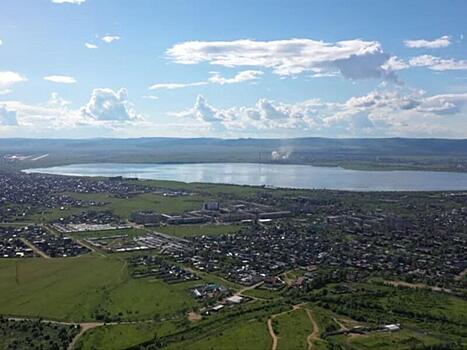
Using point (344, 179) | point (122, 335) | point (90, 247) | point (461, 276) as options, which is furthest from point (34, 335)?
point (344, 179)

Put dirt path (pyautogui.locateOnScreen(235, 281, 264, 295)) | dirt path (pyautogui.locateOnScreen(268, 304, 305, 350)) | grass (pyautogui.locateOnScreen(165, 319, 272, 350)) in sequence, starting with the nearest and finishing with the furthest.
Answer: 1. grass (pyautogui.locateOnScreen(165, 319, 272, 350))
2. dirt path (pyautogui.locateOnScreen(268, 304, 305, 350))
3. dirt path (pyautogui.locateOnScreen(235, 281, 264, 295))

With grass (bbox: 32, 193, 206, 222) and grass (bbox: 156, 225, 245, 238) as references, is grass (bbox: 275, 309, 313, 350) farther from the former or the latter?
grass (bbox: 32, 193, 206, 222)

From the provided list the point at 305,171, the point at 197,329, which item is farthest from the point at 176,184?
the point at 197,329

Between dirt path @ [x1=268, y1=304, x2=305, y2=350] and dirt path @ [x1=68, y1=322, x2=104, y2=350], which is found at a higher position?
dirt path @ [x1=268, y1=304, x2=305, y2=350]

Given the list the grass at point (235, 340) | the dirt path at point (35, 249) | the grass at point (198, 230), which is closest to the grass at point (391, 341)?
the grass at point (235, 340)

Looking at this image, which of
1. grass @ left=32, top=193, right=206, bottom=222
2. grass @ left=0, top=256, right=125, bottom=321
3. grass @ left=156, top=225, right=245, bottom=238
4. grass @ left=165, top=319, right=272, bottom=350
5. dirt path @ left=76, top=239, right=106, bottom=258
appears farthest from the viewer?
grass @ left=32, top=193, right=206, bottom=222

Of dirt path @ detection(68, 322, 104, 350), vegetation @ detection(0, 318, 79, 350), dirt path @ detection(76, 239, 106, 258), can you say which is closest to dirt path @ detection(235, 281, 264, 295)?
dirt path @ detection(68, 322, 104, 350)

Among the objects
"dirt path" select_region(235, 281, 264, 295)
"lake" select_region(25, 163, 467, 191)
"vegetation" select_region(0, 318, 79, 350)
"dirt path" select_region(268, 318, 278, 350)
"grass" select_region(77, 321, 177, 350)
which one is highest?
"lake" select_region(25, 163, 467, 191)
